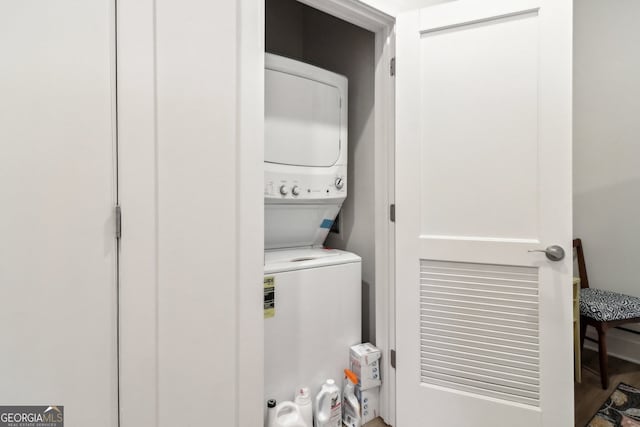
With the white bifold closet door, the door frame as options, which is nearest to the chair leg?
the door frame

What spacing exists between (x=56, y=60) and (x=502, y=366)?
200 cm

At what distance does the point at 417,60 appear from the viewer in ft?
5.11

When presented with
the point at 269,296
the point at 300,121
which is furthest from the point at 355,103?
the point at 269,296

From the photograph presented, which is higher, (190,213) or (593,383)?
(190,213)

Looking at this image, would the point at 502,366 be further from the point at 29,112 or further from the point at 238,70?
the point at 29,112

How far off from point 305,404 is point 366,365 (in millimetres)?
374

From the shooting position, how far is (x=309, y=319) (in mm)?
1607

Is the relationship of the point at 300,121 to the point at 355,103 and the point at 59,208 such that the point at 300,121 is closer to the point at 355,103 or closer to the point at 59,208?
the point at 355,103

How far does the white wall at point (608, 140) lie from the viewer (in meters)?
2.25

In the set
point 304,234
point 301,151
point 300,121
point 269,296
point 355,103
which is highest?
point 355,103

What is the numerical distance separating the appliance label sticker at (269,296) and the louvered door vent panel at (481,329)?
73cm

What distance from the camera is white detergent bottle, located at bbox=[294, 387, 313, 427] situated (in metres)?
1.48

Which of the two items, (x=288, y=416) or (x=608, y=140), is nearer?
(x=288, y=416)

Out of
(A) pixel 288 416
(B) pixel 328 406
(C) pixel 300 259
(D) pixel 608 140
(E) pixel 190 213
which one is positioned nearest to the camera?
→ (E) pixel 190 213
